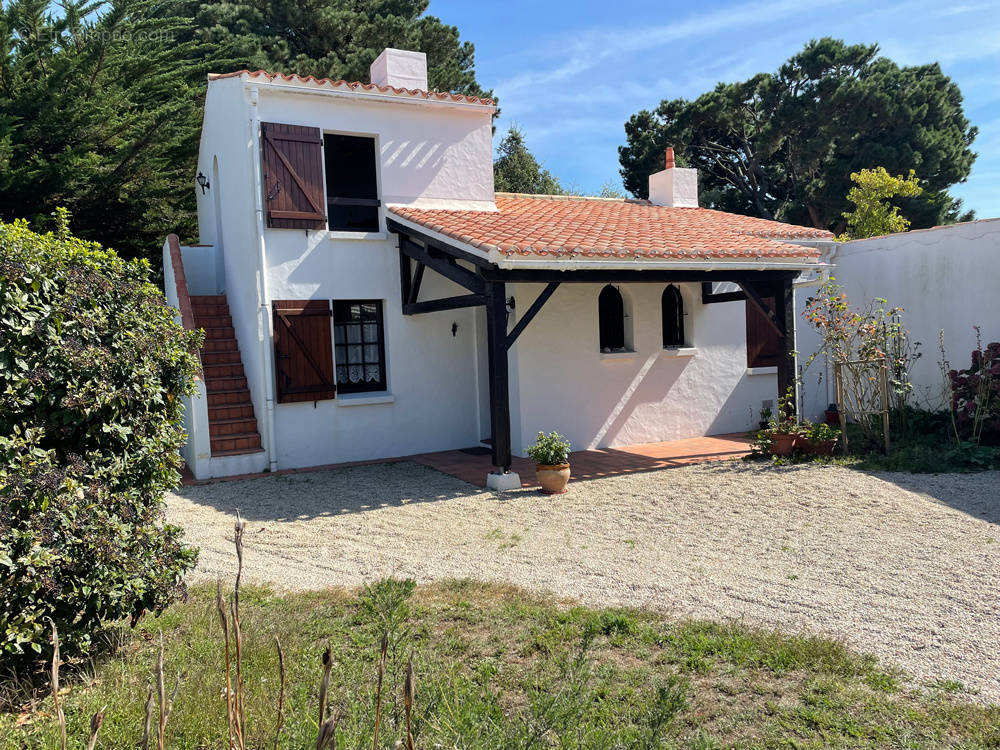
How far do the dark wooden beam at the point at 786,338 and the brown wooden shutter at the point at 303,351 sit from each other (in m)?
6.40

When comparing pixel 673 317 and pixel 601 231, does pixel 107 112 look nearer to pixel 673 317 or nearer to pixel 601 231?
pixel 601 231

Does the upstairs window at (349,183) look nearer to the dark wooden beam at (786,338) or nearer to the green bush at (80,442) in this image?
the dark wooden beam at (786,338)

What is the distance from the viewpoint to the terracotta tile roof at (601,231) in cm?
862

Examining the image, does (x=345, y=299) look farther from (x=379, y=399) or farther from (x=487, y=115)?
(x=487, y=115)

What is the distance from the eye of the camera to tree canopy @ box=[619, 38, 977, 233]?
89.9 feet

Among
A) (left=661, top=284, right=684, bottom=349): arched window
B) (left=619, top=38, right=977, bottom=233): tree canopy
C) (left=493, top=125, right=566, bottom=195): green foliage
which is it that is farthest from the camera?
(left=493, top=125, right=566, bottom=195): green foliage

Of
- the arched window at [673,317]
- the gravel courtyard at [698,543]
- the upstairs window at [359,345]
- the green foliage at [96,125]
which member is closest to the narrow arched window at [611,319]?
the arched window at [673,317]

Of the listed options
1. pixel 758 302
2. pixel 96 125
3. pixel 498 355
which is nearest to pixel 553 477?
pixel 498 355

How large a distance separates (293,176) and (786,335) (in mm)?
7292

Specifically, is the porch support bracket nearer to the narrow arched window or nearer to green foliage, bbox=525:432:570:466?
the narrow arched window

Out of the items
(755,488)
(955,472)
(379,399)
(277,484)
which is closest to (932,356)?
(955,472)

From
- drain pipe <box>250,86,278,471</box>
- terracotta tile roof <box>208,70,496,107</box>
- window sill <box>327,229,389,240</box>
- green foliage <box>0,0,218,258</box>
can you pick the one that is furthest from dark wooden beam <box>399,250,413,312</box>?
green foliage <box>0,0,218,258</box>

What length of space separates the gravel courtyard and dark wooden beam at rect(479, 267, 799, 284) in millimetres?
2507

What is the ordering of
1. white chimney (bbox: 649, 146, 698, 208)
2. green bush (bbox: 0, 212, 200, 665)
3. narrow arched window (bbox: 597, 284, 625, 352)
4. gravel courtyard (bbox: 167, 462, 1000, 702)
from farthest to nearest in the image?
white chimney (bbox: 649, 146, 698, 208) < narrow arched window (bbox: 597, 284, 625, 352) < gravel courtyard (bbox: 167, 462, 1000, 702) < green bush (bbox: 0, 212, 200, 665)
